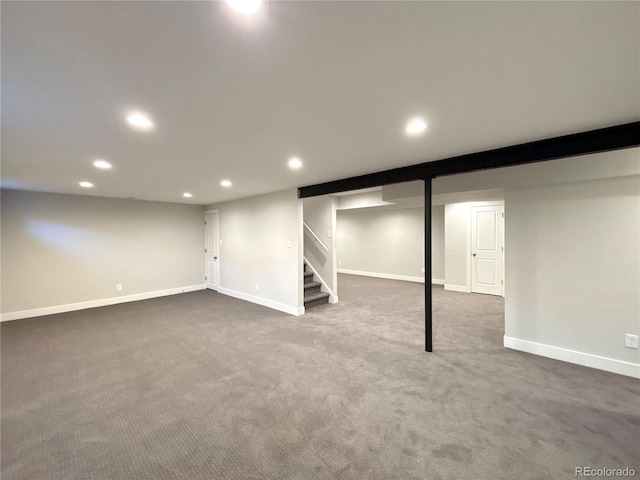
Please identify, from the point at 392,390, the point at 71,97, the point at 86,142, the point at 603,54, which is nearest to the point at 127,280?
the point at 86,142

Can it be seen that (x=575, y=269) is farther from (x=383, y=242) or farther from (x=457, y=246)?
Result: (x=383, y=242)

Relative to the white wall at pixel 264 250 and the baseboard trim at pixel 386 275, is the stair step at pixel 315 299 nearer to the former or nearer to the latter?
the white wall at pixel 264 250

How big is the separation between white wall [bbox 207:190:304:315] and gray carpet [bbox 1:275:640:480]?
1.23 m

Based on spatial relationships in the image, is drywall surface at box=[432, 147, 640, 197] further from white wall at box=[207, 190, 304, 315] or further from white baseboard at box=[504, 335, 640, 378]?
white wall at box=[207, 190, 304, 315]

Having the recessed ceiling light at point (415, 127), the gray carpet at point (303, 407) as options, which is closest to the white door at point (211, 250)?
the gray carpet at point (303, 407)

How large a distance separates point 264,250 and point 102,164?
9.89 feet

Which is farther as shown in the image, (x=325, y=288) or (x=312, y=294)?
(x=325, y=288)

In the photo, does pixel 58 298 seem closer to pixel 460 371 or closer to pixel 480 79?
pixel 460 371

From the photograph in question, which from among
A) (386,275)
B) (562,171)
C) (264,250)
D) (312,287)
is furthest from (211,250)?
(562,171)

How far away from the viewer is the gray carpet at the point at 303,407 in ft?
5.59

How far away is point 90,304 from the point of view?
5.59 meters

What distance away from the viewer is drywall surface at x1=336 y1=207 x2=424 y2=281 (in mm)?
7977

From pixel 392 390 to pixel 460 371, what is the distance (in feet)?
2.90

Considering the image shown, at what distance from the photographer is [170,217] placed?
673 cm
